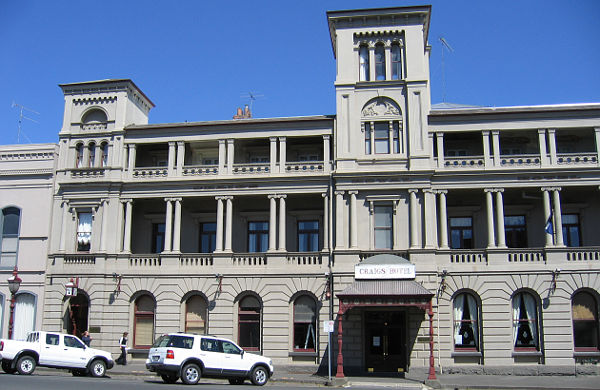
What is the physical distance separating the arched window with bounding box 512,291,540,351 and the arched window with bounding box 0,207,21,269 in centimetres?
2682

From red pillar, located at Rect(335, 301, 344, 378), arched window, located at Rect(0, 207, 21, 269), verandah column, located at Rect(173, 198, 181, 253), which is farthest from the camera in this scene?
arched window, located at Rect(0, 207, 21, 269)

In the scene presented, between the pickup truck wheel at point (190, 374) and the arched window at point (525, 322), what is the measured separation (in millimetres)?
15755

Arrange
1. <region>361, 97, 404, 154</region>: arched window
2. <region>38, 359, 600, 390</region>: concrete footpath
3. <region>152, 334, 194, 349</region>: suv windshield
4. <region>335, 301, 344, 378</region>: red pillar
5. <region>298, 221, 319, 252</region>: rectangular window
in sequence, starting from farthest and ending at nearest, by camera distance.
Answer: <region>298, 221, 319, 252</region>: rectangular window, <region>361, 97, 404, 154</region>: arched window, <region>335, 301, 344, 378</region>: red pillar, <region>38, 359, 600, 390</region>: concrete footpath, <region>152, 334, 194, 349</region>: suv windshield

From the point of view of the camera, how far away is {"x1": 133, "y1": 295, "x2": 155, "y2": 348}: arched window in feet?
110

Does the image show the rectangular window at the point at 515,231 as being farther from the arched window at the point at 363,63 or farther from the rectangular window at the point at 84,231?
the rectangular window at the point at 84,231

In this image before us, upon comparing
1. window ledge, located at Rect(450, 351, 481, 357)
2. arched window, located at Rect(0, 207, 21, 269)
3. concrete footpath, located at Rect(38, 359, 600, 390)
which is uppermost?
arched window, located at Rect(0, 207, 21, 269)

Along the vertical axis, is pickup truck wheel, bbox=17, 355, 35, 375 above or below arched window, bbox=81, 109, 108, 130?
below

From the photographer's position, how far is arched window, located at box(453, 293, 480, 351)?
31047 mm

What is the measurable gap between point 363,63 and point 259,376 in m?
17.6

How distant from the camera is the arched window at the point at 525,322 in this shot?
3077 centimetres

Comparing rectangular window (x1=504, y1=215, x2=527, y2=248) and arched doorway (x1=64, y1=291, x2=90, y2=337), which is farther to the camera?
arched doorway (x1=64, y1=291, x2=90, y2=337)

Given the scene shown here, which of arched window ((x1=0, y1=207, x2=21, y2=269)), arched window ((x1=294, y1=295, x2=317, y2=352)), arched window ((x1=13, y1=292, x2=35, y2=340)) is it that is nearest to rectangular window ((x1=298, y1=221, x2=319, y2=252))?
arched window ((x1=294, y1=295, x2=317, y2=352))

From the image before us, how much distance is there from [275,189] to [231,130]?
14.0 feet

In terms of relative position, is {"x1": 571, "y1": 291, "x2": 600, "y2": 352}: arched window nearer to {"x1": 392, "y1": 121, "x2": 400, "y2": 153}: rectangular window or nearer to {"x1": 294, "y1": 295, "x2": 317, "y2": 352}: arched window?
{"x1": 392, "y1": 121, "x2": 400, "y2": 153}: rectangular window
